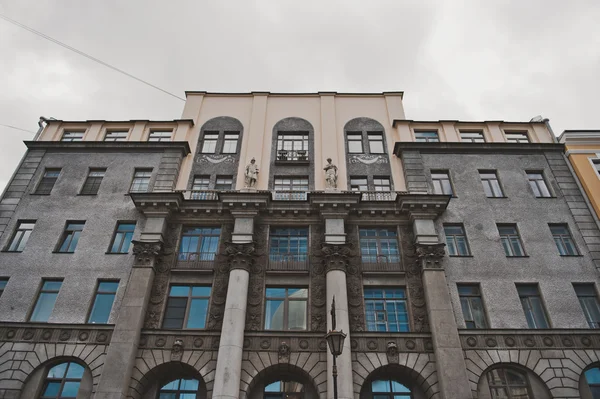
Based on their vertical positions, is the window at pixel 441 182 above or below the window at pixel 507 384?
above

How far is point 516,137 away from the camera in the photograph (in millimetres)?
32125

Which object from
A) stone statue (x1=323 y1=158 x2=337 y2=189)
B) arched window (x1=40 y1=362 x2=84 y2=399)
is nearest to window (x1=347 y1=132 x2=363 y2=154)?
stone statue (x1=323 y1=158 x2=337 y2=189)

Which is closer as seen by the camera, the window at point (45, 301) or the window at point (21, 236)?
the window at point (45, 301)

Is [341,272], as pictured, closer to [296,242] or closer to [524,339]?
[296,242]


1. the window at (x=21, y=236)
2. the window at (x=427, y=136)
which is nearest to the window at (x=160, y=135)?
the window at (x=21, y=236)

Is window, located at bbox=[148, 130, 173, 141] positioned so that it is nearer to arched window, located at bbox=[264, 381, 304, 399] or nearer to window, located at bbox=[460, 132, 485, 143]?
arched window, located at bbox=[264, 381, 304, 399]

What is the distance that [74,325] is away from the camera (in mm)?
22359

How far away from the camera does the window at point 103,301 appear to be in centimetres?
2306

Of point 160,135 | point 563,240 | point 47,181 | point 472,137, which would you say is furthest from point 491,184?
point 47,181

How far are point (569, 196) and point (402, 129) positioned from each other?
1235 cm

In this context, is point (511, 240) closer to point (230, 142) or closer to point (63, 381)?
point (230, 142)

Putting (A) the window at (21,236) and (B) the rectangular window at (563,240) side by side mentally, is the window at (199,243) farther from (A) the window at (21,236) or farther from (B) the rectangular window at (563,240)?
(B) the rectangular window at (563,240)

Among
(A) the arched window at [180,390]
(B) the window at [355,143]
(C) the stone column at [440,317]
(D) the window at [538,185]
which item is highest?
(B) the window at [355,143]

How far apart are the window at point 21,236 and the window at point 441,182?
2741 cm
